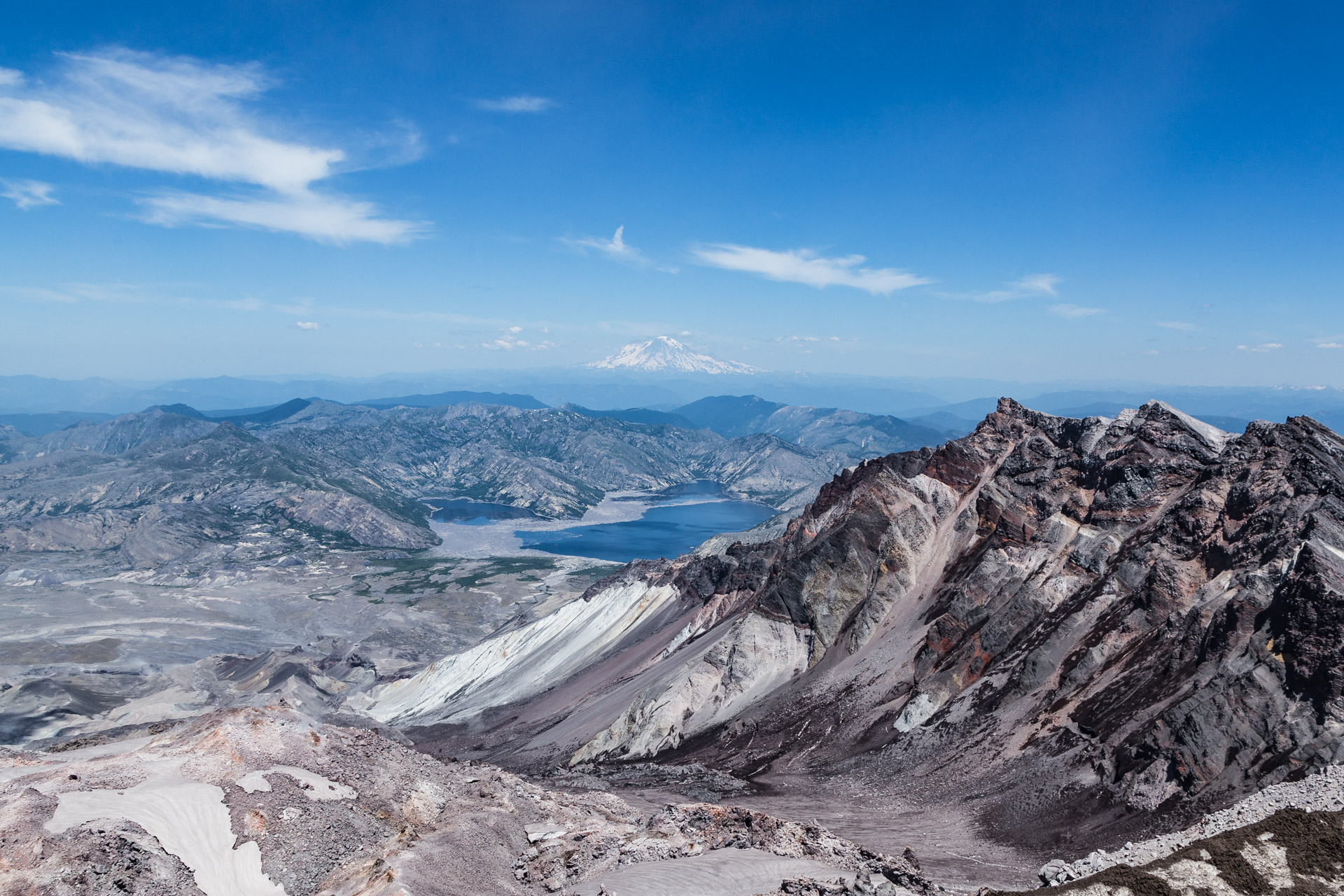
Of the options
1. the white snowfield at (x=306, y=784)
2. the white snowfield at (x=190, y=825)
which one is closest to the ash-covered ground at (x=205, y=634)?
the white snowfield at (x=306, y=784)

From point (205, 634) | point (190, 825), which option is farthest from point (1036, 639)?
point (205, 634)

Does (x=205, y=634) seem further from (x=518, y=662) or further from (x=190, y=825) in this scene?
(x=190, y=825)

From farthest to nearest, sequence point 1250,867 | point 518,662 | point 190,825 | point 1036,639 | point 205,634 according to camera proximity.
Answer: point 205,634 < point 518,662 < point 1036,639 < point 190,825 < point 1250,867

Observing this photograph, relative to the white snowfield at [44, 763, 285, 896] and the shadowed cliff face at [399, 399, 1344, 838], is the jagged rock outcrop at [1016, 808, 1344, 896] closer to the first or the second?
the shadowed cliff face at [399, 399, 1344, 838]

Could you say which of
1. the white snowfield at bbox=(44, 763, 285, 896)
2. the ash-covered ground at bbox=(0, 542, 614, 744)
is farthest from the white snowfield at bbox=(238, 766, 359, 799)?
the ash-covered ground at bbox=(0, 542, 614, 744)

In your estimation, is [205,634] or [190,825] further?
[205,634]

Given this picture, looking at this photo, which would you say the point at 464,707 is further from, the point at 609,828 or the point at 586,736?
the point at 609,828

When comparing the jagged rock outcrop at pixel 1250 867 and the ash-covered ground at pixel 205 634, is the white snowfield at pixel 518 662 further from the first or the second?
the jagged rock outcrop at pixel 1250 867
